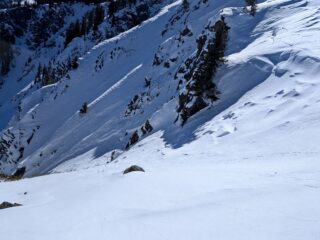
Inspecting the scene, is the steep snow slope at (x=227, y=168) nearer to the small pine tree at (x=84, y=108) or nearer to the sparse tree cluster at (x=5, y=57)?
the small pine tree at (x=84, y=108)

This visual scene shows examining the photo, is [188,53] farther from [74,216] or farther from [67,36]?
[67,36]

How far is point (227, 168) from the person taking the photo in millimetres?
14562

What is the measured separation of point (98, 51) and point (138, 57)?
9016 mm

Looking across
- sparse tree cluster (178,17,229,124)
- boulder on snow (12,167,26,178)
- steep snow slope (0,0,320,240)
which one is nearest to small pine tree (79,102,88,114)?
steep snow slope (0,0,320,240)

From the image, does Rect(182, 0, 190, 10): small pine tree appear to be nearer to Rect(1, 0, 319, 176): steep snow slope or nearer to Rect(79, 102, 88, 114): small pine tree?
Rect(1, 0, 319, 176): steep snow slope

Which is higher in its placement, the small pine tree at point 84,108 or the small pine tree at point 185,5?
the small pine tree at point 185,5

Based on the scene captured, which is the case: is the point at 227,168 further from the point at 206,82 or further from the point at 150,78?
the point at 150,78

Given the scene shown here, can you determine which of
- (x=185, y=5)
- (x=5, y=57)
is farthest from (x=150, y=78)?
(x=5, y=57)

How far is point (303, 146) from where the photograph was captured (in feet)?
50.9

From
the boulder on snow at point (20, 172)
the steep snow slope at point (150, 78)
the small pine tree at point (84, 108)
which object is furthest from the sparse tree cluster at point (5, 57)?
the boulder on snow at point (20, 172)

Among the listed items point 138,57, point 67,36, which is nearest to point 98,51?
point 138,57

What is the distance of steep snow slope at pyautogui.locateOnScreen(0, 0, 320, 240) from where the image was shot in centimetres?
812

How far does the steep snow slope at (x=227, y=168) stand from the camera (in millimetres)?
8117

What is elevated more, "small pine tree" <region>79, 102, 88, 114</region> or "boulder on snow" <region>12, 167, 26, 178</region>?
"small pine tree" <region>79, 102, 88, 114</region>
